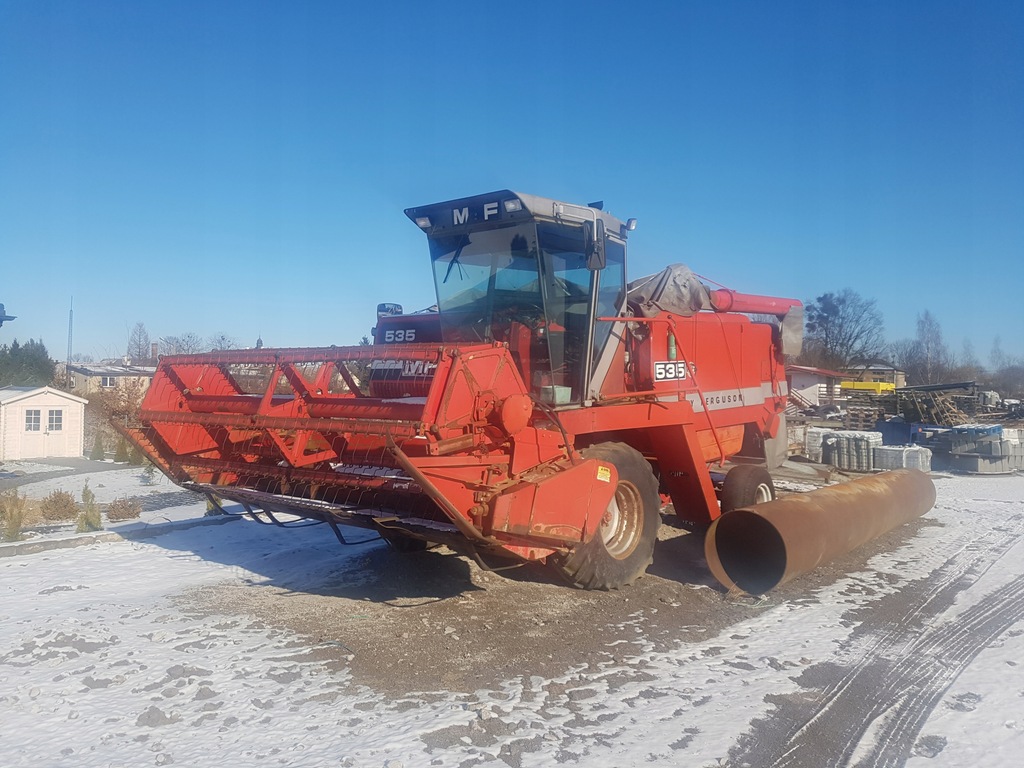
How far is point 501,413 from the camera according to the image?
5234 millimetres

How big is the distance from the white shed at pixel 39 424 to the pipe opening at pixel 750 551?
85.7 ft

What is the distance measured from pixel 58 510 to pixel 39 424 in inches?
700

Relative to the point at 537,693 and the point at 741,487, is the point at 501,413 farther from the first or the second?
the point at 741,487

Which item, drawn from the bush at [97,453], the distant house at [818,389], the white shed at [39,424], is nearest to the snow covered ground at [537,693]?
the bush at [97,453]

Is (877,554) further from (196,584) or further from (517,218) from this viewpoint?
(196,584)

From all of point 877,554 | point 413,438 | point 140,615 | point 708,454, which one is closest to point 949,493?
point 877,554

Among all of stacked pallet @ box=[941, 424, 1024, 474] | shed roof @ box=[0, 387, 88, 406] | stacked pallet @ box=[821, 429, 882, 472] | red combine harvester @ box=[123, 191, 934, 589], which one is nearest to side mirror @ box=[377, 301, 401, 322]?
red combine harvester @ box=[123, 191, 934, 589]

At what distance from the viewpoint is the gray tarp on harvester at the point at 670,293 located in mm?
7781

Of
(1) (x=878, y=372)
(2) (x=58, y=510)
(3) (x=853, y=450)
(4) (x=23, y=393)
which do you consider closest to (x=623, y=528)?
(2) (x=58, y=510)

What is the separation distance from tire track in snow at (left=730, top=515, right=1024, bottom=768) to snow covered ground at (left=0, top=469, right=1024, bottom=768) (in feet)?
0.05

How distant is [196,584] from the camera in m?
6.88

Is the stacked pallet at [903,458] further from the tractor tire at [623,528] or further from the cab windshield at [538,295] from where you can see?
the cab windshield at [538,295]

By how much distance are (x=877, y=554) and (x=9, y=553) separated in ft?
29.8

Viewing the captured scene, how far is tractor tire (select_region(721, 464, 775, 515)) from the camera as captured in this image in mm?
8039
